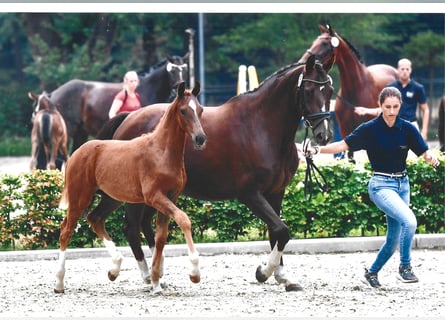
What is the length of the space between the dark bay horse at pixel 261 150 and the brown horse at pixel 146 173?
0.41 meters

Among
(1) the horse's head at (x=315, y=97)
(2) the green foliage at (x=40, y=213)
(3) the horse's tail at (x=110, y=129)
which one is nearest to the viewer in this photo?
(1) the horse's head at (x=315, y=97)

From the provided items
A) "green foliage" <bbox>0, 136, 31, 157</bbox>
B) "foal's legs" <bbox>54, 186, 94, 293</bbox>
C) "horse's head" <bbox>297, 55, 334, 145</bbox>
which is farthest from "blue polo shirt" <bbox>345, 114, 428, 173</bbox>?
"green foliage" <bbox>0, 136, 31, 157</bbox>

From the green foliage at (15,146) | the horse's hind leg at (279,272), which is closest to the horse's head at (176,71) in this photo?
the horse's hind leg at (279,272)

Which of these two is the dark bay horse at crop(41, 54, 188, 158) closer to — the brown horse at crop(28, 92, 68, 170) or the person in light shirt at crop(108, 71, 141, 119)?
the brown horse at crop(28, 92, 68, 170)

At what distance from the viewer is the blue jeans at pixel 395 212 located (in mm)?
9047

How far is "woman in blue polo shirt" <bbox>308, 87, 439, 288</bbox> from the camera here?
9.07 m

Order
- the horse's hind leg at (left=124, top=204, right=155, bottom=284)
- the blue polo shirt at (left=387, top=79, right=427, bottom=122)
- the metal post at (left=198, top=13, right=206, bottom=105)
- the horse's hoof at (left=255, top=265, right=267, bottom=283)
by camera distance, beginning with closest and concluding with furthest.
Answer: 1. the horse's hoof at (left=255, top=265, right=267, bottom=283)
2. the horse's hind leg at (left=124, top=204, right=155, bottom=284)
3. the blue polo shirt at (left=387, top=79, right=427, bottom=122)
4. the metal post at (left=198, top=13, right=206, bottom=105)

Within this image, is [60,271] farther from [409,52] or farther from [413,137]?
[409,52]

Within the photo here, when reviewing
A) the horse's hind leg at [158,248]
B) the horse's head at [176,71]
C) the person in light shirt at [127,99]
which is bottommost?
the horse's hind leg at [158,248]

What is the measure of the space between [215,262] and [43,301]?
103 inches

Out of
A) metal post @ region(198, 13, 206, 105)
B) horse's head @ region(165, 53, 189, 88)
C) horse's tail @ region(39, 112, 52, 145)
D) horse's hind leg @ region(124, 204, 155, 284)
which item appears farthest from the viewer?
metal post @ region(198, 13, 206, 105)

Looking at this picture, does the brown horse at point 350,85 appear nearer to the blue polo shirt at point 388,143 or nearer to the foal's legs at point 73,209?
the blue polo shirt at point 388,143

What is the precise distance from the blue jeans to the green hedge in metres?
2.65

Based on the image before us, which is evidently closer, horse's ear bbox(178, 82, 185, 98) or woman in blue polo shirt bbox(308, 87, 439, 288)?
horse's ear bbox(178, 82, 185, 98)
